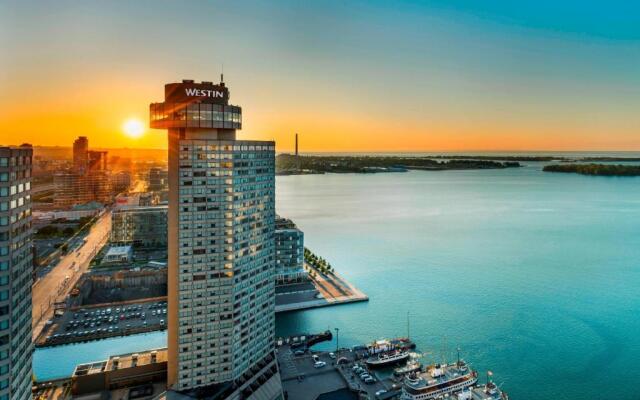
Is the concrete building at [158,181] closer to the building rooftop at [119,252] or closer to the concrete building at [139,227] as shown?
the concrete building at [139,227]

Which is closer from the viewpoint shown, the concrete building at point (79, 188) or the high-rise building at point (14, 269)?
the high-rise building at point (14, 269)

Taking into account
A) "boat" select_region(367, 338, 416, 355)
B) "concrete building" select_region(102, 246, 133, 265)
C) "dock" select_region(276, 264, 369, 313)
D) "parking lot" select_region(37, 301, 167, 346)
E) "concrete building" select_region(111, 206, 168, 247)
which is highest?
"concrete building" select_region(111, 206, 168, 247)

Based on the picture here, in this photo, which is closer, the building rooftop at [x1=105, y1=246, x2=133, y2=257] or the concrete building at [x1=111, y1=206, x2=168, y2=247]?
the building rooftop at [x1=105, y1=246, x2=133, y2=257]

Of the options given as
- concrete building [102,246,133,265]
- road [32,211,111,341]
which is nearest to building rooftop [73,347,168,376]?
road [32,211,111,341]

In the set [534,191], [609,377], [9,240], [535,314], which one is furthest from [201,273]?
[534,191]

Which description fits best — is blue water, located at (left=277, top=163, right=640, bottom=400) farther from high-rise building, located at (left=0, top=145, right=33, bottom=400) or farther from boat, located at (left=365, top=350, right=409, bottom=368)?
high-rise building, located at (left=0, top=145, right=33, bottom=400)

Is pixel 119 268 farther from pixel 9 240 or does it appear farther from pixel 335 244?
pixel 9 240

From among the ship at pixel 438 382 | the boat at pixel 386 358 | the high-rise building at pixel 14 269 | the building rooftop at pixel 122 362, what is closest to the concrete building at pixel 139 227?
the building rooftop at pixel 122 362
